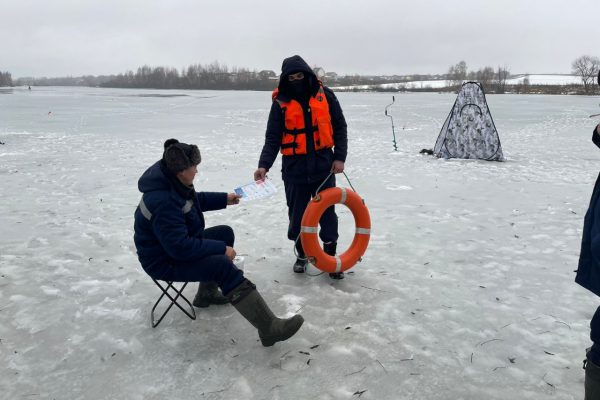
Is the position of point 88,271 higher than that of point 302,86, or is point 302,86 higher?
point 302,86

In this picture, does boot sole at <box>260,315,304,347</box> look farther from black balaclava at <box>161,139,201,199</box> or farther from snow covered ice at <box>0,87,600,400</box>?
black balaclava at <box>161,139,201,199</box>

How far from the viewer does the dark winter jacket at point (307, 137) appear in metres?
3.82

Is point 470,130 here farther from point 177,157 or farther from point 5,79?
point 5,79

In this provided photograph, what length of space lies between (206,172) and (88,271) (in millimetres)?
4823

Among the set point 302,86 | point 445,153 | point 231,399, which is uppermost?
point 302,86

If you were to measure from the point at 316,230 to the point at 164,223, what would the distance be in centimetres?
144

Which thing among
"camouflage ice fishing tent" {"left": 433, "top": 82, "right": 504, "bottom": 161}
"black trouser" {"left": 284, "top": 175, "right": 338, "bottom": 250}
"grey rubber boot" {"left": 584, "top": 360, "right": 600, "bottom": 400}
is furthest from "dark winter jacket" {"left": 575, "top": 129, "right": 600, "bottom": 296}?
"camouflage ice fishing tent" {"left": 433, "top": 82, "right": 504, "bottom": 161}

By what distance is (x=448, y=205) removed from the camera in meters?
6.40

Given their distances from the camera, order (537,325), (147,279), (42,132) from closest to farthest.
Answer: (537,325), (147,279), (42,132)

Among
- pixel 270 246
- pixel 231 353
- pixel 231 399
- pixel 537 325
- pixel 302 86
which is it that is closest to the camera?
pixel 231 399

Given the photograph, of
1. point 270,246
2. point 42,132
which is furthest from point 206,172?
point 42,132

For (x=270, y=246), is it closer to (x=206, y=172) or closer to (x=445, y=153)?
(x=206, y=172)

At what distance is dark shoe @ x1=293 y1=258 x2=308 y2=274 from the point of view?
13.8ft

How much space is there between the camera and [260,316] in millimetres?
2900
